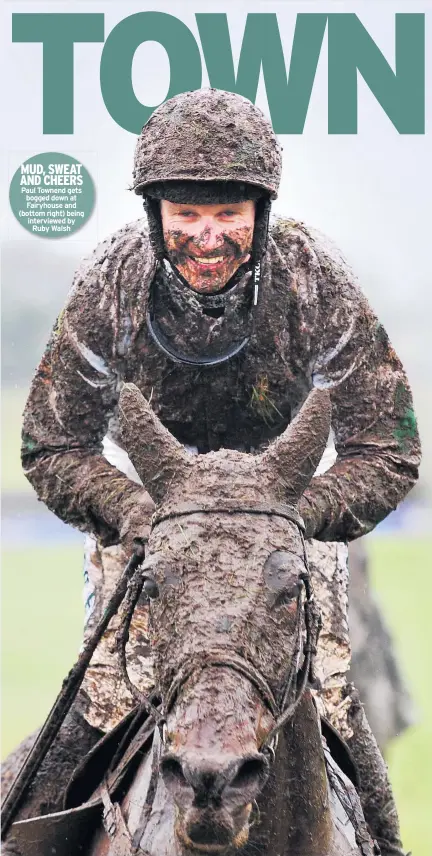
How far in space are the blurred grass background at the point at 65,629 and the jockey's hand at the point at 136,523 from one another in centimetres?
394

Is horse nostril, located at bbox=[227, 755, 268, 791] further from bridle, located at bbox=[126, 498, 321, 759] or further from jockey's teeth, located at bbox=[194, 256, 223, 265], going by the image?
jockey's teeth, located at bbox=[194, 256, 223, 265]

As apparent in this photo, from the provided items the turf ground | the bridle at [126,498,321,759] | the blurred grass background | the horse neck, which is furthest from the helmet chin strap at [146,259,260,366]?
the turf ground

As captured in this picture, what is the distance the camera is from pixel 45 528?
990 centimetres

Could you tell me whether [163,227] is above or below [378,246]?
below

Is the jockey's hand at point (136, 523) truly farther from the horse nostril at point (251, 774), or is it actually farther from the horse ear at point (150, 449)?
the horse nostril at point (251, 774)

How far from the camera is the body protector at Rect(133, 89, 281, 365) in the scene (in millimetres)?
4094

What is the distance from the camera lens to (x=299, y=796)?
10.1ft

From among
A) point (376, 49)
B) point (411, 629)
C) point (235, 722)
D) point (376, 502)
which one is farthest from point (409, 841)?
point (235, 722)

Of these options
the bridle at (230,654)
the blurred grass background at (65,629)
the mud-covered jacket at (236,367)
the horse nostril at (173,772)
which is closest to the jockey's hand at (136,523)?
the bridle at (230,654)

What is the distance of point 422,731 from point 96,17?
6.09 m

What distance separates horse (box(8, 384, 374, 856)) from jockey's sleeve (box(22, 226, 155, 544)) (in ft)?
4.98

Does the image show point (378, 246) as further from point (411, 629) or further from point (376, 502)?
point (376, 502)

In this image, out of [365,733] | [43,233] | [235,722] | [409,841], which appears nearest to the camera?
[235,722]

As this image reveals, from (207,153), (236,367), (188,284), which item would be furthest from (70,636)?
(207,153)
